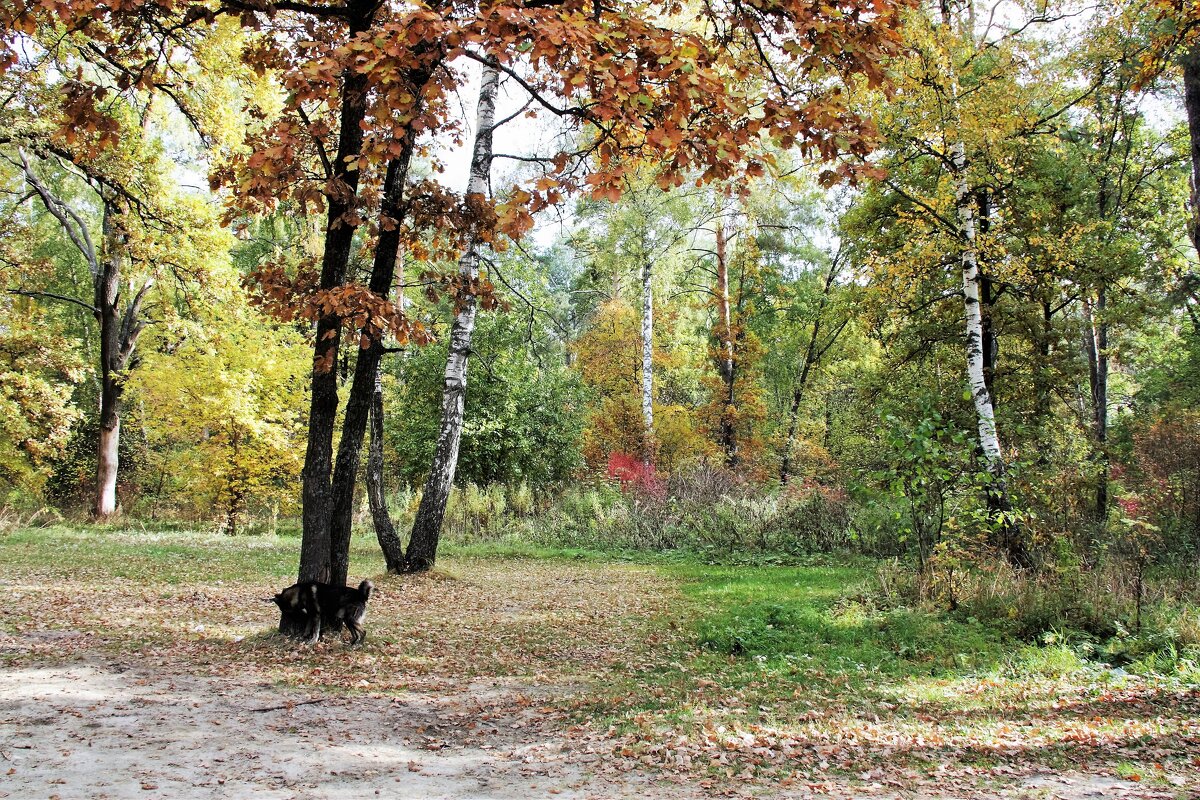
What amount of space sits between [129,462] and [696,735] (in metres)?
27.2

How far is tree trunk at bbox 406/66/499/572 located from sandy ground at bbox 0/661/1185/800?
5685 millimetres

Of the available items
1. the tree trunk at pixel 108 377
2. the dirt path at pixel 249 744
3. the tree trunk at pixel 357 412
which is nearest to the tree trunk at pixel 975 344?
the dirt path at pixel 249 744

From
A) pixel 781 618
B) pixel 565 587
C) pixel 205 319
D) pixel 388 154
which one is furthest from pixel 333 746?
pixel 205 319

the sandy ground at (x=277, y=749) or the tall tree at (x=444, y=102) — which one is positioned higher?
the tall tree at (x=444, y=102)

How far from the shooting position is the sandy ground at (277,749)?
11.0 ft

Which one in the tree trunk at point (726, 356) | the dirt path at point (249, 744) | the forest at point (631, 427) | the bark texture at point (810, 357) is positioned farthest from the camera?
the bark texture at point (810, 357)

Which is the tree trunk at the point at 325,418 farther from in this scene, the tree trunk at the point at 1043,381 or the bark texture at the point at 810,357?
the bark texture at the point at 810,357

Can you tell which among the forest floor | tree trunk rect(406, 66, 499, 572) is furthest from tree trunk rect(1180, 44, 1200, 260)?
tree trunk rect(406, 66, 499, 572)

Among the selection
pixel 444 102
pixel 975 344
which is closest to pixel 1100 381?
pixel 975 344

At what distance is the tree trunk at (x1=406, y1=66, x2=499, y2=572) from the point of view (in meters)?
10.5

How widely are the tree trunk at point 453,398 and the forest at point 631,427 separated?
6 cm

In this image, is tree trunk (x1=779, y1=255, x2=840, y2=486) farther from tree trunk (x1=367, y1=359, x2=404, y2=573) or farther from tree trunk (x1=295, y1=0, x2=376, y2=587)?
tree trunk (x1=295, y1=0, x2=376, y2=587)

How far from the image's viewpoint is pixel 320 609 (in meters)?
6.12

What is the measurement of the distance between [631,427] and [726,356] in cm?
421
